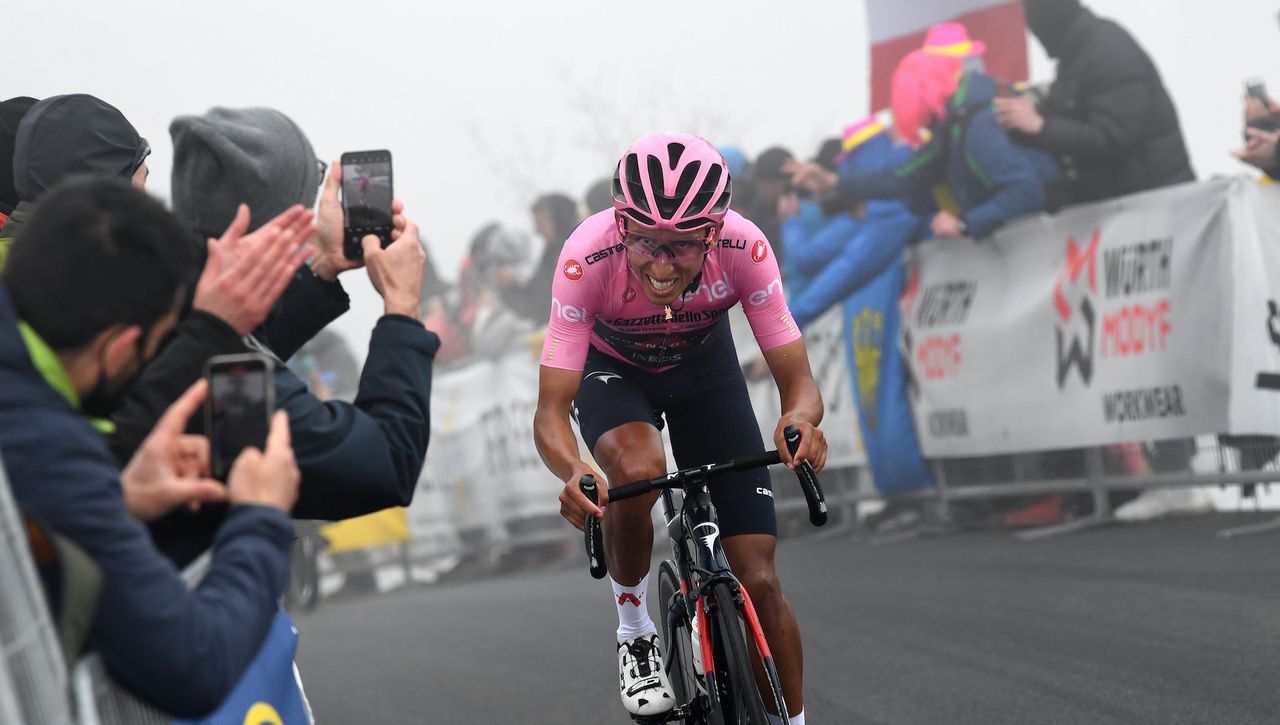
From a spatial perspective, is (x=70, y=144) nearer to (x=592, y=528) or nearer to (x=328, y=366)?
(x=592, y=528)

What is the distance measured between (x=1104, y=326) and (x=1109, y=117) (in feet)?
4.70

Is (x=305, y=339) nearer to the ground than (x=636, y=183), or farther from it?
nearer to the ground

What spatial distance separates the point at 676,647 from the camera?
16.4 feet

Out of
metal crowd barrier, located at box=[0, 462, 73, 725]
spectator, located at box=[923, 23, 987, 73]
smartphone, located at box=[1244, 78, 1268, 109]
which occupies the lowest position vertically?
metal crowd barrier, located at box=[0, 462, 73, 725]

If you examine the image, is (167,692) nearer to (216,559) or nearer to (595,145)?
(216,559)

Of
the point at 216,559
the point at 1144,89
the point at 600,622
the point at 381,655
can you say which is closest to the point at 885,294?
the point at 1144,89

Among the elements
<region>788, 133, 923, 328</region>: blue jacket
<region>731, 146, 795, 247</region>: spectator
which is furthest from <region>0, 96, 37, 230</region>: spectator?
<region>731, 146, 795, 247</region>: spectator

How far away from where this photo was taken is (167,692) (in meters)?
2.19

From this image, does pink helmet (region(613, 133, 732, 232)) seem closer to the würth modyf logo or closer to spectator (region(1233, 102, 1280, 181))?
spectator (region(1233, 102, 1280, 181))

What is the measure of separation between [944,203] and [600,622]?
443cm

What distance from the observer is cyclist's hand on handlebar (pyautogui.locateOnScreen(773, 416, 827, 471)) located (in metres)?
4.24

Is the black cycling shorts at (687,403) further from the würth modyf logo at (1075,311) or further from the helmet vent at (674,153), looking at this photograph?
the würth modyf logo at (1075,311)

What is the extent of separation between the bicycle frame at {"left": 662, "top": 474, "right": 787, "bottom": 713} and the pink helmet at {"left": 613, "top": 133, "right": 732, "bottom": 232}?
2.61 feet

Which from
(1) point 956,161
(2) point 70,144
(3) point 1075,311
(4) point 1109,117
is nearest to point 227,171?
(2) point 70,144
